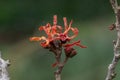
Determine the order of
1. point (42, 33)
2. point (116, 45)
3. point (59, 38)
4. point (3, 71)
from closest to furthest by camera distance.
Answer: point (116, 45), point (59, 38), point (3, 71), point (42, 33)

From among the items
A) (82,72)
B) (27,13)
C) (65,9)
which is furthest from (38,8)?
(82,72)

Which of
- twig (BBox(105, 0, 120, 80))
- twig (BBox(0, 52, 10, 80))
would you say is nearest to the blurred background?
twig (BBox(0, 52, 10, 80))

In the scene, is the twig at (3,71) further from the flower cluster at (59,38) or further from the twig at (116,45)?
the twig at (116,45)

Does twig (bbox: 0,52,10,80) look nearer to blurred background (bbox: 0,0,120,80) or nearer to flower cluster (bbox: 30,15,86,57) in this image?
flower cluster (bbox: 30,15,86,57)

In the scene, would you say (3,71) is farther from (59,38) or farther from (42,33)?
(42,33)

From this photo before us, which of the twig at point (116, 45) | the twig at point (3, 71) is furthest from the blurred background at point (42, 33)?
the twig at point (116, 45)

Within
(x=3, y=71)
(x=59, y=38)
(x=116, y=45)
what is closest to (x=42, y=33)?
(x=3, y=71)

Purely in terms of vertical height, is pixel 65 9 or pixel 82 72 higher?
pixel 65 9

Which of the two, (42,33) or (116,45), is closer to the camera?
(116,45)

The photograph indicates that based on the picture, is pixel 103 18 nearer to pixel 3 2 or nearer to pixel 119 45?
pixel 3 2
